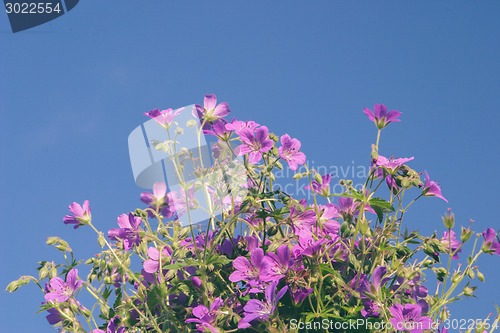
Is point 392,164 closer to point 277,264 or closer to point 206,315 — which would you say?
point 277,264

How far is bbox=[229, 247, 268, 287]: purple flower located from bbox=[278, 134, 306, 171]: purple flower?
1.21ft

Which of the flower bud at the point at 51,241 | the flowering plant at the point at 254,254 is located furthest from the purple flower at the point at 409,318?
the flower bud at the point at 51,241

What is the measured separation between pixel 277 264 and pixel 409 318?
47 centimetres

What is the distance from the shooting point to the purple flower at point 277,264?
1645 mm

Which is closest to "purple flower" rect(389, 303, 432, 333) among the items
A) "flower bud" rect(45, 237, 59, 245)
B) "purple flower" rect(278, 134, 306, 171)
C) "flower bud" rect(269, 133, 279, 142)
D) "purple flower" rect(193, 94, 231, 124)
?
"purple flower" rect(278, 134, 306, 171)

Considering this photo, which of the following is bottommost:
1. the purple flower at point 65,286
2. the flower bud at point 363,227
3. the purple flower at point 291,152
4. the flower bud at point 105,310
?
the flower bud at point 105,310

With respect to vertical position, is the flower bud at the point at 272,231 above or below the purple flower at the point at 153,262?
above

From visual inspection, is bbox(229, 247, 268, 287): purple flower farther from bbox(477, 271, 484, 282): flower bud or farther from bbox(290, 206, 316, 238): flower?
bbox(477, 271, 484, 282): flower bud

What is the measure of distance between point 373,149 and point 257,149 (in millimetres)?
425

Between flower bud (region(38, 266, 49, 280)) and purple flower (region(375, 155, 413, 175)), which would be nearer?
purple flower (region(375, 155, 413, 175))

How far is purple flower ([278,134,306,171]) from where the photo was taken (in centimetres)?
187

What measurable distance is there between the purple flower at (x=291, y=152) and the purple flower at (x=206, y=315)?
552 millimetres

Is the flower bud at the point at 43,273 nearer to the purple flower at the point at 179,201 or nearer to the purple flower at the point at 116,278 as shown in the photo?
the purple flower at the point at 116,278

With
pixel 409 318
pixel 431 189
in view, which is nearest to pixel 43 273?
pixel 409 318
